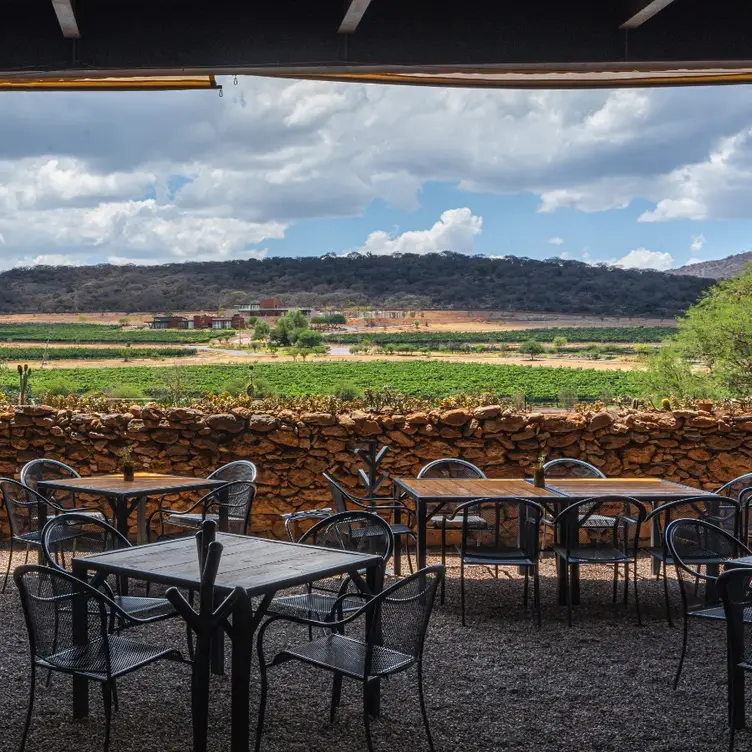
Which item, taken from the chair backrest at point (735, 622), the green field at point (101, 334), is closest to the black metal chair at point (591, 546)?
the chair backrest at point (735, 622)

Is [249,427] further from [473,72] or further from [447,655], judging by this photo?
[473,72]

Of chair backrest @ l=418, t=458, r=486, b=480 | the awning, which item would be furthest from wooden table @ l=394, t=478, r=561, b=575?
the awning

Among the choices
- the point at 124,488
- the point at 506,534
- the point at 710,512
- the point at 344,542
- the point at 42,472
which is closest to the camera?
the point at 344,542

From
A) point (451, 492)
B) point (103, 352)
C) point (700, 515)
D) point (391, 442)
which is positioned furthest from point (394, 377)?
point (700, 515)

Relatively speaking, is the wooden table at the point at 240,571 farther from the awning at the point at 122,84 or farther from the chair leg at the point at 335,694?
the awning at the point at 122,84

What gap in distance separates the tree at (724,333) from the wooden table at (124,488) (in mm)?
14645

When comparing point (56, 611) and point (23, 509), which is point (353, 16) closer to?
point (56, 611)

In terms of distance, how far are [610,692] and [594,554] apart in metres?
1.39

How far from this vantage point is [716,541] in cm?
524

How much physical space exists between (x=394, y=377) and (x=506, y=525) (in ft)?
59.0

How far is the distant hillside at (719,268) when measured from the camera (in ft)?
76.4

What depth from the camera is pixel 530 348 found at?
27.7 meters

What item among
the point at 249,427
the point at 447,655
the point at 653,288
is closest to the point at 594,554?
the point at 447,655

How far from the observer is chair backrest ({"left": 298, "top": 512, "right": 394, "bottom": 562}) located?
431 centimetres
